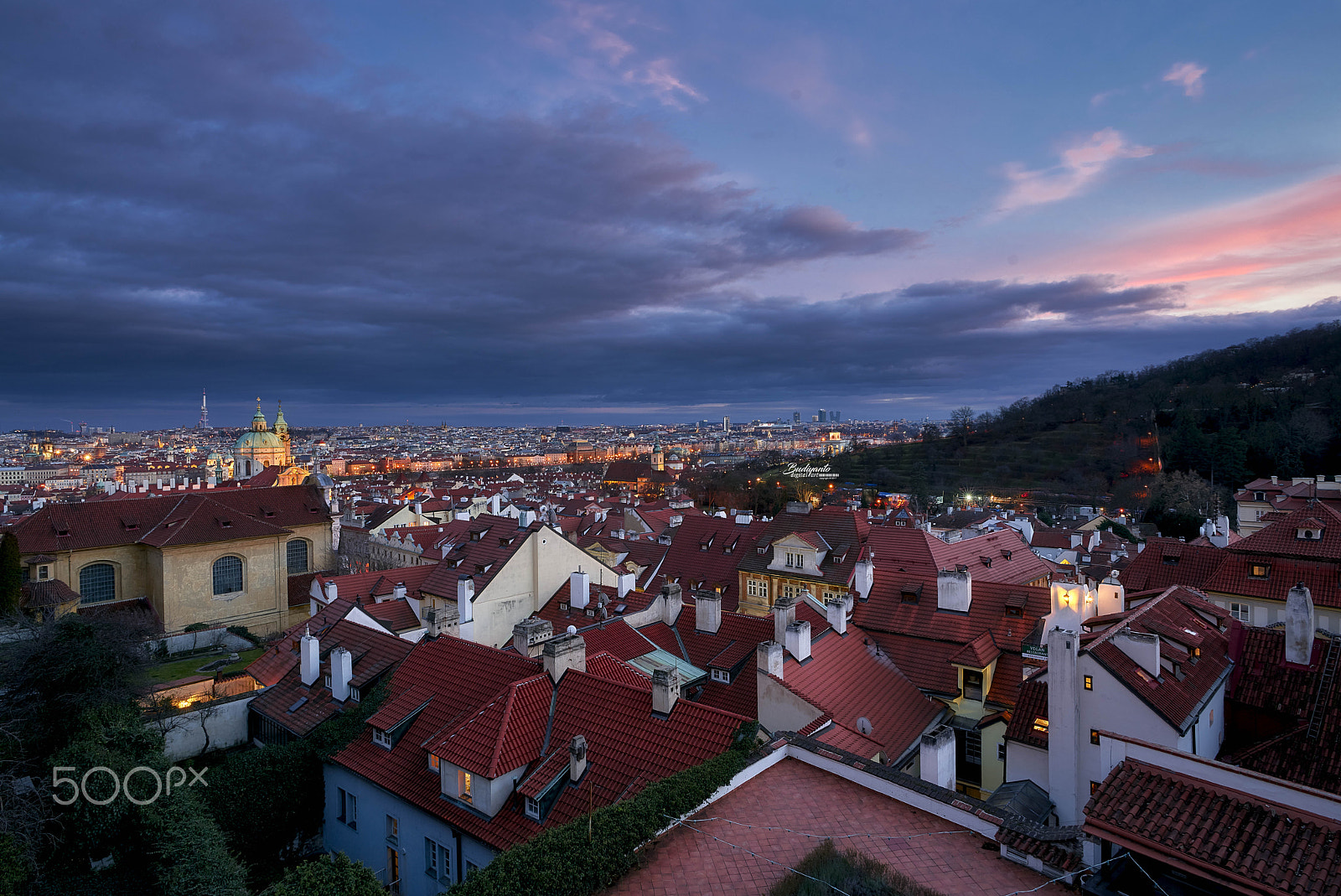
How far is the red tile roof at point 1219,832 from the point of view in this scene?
7074 mm

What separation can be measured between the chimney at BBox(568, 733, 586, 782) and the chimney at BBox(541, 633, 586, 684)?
2.29 metres

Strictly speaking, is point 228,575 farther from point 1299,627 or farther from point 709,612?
point 1299,627

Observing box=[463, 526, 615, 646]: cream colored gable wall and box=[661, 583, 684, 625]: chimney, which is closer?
box=[661, 583, 684, 625]: chimney

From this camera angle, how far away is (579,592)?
1056 inches

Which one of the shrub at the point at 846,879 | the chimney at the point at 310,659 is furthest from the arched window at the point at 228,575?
the shrub at the point at 846,879

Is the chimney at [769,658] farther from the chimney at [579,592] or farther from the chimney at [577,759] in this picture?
the chimney at [579,592]

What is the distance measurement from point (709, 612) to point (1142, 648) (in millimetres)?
11199

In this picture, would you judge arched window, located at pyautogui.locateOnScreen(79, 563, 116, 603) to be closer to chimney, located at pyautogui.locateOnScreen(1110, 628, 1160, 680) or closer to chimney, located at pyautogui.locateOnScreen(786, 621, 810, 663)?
chimney, located at pyautogui.locateOnScreen(786, 621, 810, 663)

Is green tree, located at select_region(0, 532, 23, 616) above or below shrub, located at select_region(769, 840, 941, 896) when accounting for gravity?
below

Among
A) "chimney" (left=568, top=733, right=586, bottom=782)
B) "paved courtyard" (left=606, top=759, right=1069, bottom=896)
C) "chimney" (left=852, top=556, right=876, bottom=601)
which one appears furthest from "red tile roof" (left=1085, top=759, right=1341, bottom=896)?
"chimney" (left=852, top=556, right=876, bottom=601)

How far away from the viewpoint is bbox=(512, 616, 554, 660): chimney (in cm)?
1744

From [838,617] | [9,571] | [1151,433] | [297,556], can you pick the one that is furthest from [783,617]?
[1151,433]

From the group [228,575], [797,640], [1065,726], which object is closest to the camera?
[1065,726]

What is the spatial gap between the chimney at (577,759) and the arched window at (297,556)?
42900mm
